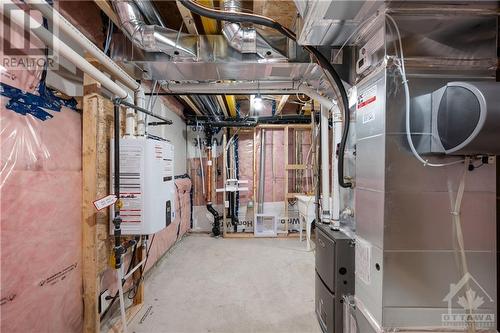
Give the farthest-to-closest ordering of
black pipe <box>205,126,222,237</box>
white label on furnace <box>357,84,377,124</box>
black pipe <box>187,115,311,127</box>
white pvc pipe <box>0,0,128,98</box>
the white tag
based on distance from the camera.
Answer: black pipe <box>205,126,222,237</box>, black pipe <box>187,115,311,127</box>, the white tag, white label on furnace <box>357,84,377,124</box>, white pvc pipe <box>0,0,128,98</box>

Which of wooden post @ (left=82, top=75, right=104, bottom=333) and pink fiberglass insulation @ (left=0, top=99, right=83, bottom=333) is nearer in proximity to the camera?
pink fiberglass insulation @ (left=0, top=99, right=83, bottom=333)

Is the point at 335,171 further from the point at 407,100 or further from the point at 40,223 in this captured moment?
the point at 40,223

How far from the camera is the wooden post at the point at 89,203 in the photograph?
1.60 m

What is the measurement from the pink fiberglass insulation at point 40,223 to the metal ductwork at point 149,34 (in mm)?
698

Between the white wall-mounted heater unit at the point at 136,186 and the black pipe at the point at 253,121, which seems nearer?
the white wall-mounted heater unit at the point at 136,186

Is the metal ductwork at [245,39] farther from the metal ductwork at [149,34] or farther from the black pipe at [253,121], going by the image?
the black pipe at [253,121]

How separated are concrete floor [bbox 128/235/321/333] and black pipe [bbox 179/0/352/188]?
1402mm

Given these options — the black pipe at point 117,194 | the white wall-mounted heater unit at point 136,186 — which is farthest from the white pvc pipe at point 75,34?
the white wall-mounted heater unit at point 136,186

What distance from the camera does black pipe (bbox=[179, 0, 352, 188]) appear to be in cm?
131

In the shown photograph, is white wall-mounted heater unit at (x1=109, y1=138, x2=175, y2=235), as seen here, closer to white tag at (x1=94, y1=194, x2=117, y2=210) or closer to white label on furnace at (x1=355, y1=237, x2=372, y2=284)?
white tag at (x1=94, y1=194, x2=117, y2=210)

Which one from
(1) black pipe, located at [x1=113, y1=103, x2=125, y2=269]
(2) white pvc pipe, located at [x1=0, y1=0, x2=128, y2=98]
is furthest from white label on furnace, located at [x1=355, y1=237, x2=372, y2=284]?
(2) white pvc pipe, located at [x1=0, y1=0, x2=128, y2=98]

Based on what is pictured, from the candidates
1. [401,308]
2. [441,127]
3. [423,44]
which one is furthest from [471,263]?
[423,44]

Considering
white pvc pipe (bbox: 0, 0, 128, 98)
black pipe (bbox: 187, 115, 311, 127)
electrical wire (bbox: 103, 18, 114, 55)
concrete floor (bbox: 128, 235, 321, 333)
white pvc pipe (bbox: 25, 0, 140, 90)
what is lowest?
concrete floor (bbox: 128, 235, 321, 333)

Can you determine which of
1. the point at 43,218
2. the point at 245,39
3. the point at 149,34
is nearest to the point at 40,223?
the point at 43,218
